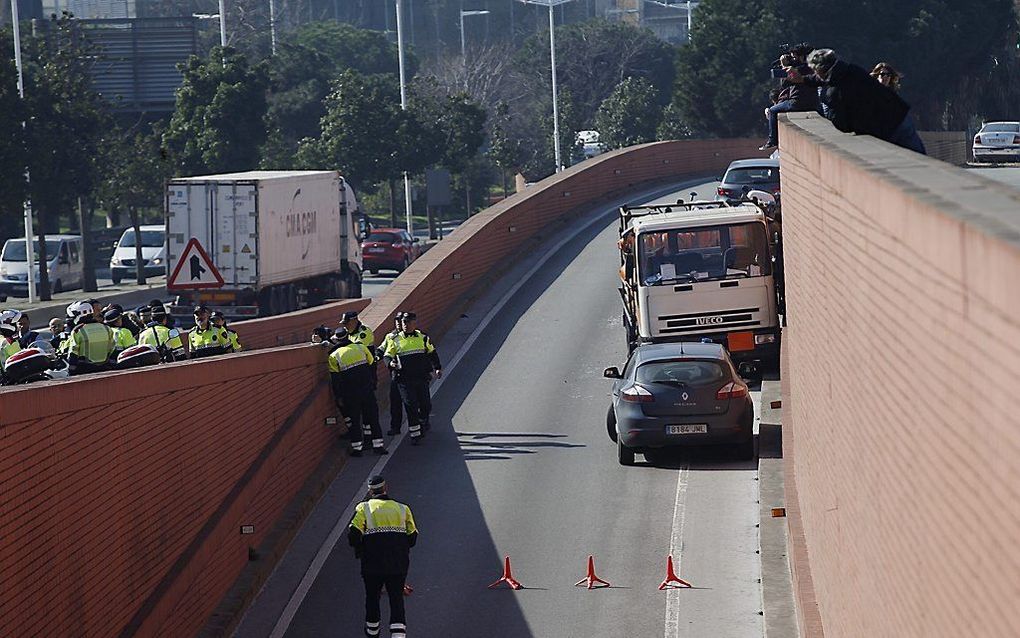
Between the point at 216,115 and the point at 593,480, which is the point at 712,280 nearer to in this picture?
the point at 593,480

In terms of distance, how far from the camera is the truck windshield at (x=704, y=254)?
23.2m

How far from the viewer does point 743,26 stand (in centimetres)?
6381

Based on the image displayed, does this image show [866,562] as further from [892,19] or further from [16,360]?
[892,19]

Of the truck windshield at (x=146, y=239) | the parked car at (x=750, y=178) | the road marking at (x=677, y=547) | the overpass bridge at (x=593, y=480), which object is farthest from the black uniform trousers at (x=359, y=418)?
the truck windshield at (x=146, y=239)

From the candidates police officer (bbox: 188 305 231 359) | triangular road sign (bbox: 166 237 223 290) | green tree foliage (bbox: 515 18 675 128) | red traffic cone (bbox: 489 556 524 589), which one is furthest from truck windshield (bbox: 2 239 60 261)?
green tree foliage (bbox: 515 18 675 128)

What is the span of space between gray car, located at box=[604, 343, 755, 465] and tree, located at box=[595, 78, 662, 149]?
6209 centimetres

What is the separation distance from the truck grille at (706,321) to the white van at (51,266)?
33.5 m

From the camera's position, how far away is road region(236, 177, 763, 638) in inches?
586

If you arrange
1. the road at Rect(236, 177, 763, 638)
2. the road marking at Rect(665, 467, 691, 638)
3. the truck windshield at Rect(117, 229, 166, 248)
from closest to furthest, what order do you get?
the road marking at Rect(665, 467, 691, 638), the road at Rect(236, 177, 763, 638), the truck windshield at Rect(117, 229, 166, 248)

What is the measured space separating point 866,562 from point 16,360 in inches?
316

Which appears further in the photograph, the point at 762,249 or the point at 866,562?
the point at 762,249

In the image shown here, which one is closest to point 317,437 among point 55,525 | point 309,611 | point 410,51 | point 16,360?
point 309,611

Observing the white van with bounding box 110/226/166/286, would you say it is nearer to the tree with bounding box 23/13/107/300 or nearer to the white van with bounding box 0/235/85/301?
the white van with bounding box 0/235/85/301

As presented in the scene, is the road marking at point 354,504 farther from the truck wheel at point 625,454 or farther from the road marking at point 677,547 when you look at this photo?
the truck wheel at point 625,454
